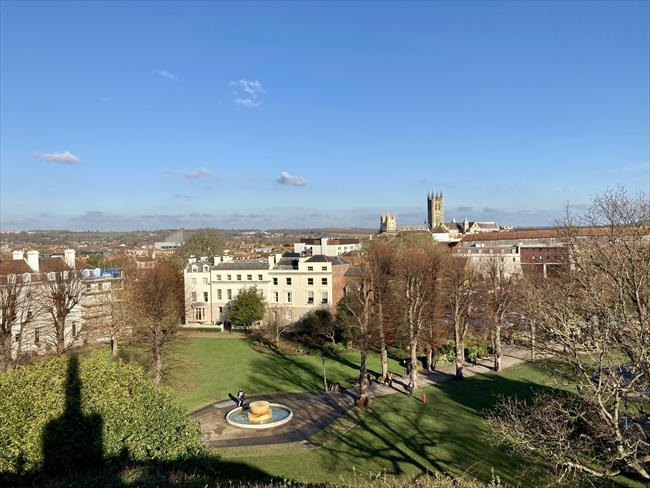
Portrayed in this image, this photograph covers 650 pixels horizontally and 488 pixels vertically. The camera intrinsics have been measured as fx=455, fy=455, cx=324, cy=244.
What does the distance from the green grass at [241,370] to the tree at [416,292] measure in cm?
478

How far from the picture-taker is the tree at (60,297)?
3388cm

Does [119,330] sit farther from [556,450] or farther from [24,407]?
[556,450]

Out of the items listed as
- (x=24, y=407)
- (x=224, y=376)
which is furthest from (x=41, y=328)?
(x=24, y=407)

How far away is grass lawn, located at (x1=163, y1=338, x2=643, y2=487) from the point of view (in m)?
18.9

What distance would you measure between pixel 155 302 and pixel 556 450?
2780cm

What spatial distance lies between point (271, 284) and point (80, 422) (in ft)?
130

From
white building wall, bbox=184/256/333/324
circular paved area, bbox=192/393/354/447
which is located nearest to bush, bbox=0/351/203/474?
circular paved area, bbox=192/393/354/447

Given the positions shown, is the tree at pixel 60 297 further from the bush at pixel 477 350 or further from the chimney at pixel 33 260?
the bush at pixel 477 350

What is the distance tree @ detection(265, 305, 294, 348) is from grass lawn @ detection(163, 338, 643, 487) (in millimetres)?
3917

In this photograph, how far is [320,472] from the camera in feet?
61.2

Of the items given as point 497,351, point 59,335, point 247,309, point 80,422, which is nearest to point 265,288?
point 247,309

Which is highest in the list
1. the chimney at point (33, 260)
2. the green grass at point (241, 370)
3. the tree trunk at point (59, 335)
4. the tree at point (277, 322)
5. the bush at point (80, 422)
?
the chimney at point (33, 260)

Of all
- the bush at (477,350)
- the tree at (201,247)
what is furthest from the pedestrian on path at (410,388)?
the tree at (201,247)

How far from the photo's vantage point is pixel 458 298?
1371 inches
